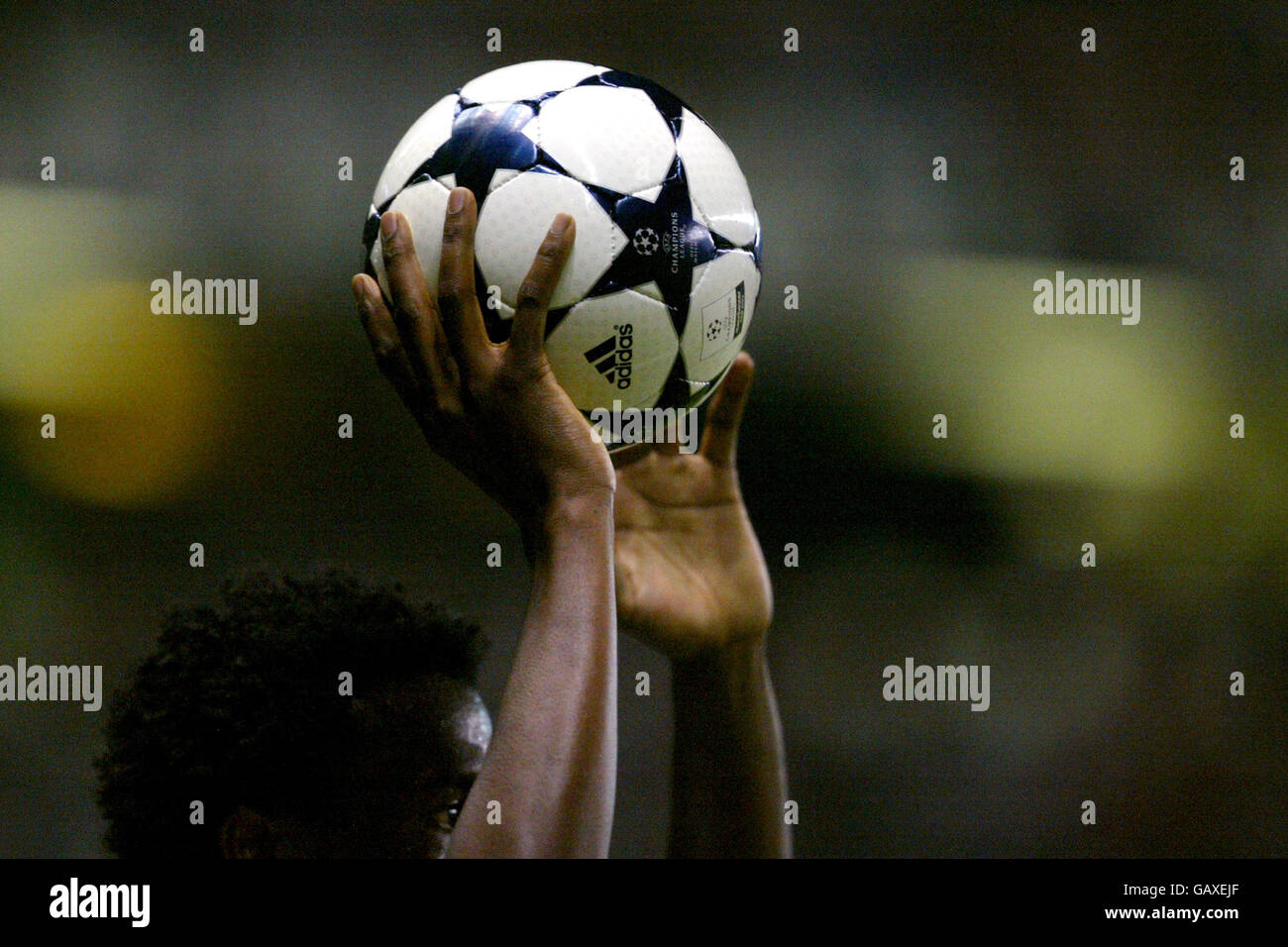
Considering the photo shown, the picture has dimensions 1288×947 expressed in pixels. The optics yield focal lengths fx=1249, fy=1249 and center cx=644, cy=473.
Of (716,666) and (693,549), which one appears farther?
(693,549)

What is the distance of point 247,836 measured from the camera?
7.70 feet

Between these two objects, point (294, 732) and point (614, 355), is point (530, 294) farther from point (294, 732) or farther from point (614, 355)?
point (294, 732)

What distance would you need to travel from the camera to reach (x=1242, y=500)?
6879 millimetres

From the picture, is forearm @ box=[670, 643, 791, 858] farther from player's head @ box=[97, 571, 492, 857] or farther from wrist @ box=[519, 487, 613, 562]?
wrist @ box=[519, 487, 613, 562]

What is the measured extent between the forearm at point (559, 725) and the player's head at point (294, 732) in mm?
522

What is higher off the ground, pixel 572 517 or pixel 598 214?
pixel 598 214

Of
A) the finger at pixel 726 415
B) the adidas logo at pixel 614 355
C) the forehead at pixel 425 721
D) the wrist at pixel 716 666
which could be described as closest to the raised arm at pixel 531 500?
the adidas logo at pixel 614 355

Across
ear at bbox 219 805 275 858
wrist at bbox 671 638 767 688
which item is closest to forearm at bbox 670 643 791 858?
wrist at bbox 671 638 767 688

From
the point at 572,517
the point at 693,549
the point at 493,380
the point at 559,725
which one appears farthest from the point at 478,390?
the point at 693,549

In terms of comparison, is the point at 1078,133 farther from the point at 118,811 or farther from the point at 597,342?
the point at 118,811

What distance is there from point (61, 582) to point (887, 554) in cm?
414

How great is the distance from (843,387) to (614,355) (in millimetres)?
4458

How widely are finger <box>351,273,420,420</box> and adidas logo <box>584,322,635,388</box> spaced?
321 millimetres

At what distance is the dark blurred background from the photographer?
608cm
